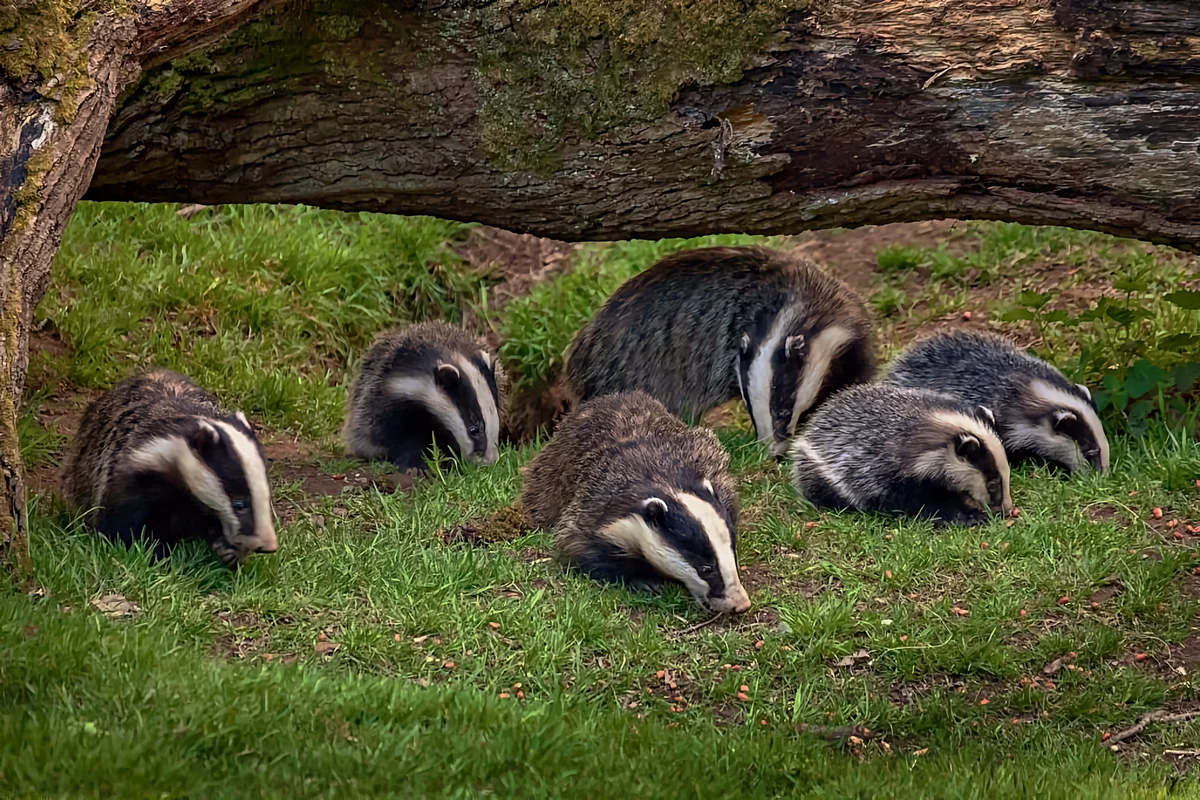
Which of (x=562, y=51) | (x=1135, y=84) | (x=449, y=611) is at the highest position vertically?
(x=562, y=51)

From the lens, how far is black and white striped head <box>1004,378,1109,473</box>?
6375 mm

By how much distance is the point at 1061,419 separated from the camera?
6418mm

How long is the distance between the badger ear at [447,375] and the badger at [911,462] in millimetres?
1823

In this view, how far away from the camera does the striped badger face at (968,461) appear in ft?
19.7

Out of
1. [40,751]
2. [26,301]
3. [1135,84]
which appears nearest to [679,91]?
[1135,84]

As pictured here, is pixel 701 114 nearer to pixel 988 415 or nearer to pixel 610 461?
pixel 610 461

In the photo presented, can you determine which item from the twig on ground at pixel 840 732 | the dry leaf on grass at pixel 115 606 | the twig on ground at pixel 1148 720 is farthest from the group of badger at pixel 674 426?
the twig on ground at pixel 1148 720

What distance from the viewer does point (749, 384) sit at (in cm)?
733

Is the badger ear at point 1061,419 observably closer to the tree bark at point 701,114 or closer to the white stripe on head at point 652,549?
the tree bark at point 701,114

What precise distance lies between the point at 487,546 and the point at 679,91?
1987 millimetres

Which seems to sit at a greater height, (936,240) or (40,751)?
→ (40,751)

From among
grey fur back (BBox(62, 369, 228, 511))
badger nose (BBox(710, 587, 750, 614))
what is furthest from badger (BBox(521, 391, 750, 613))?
grey fur back (BBox(62, 369, 228, 511))

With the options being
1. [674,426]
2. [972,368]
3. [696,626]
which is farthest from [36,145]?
[972,368]

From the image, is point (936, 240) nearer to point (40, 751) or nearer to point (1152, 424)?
point (1152, 424)
